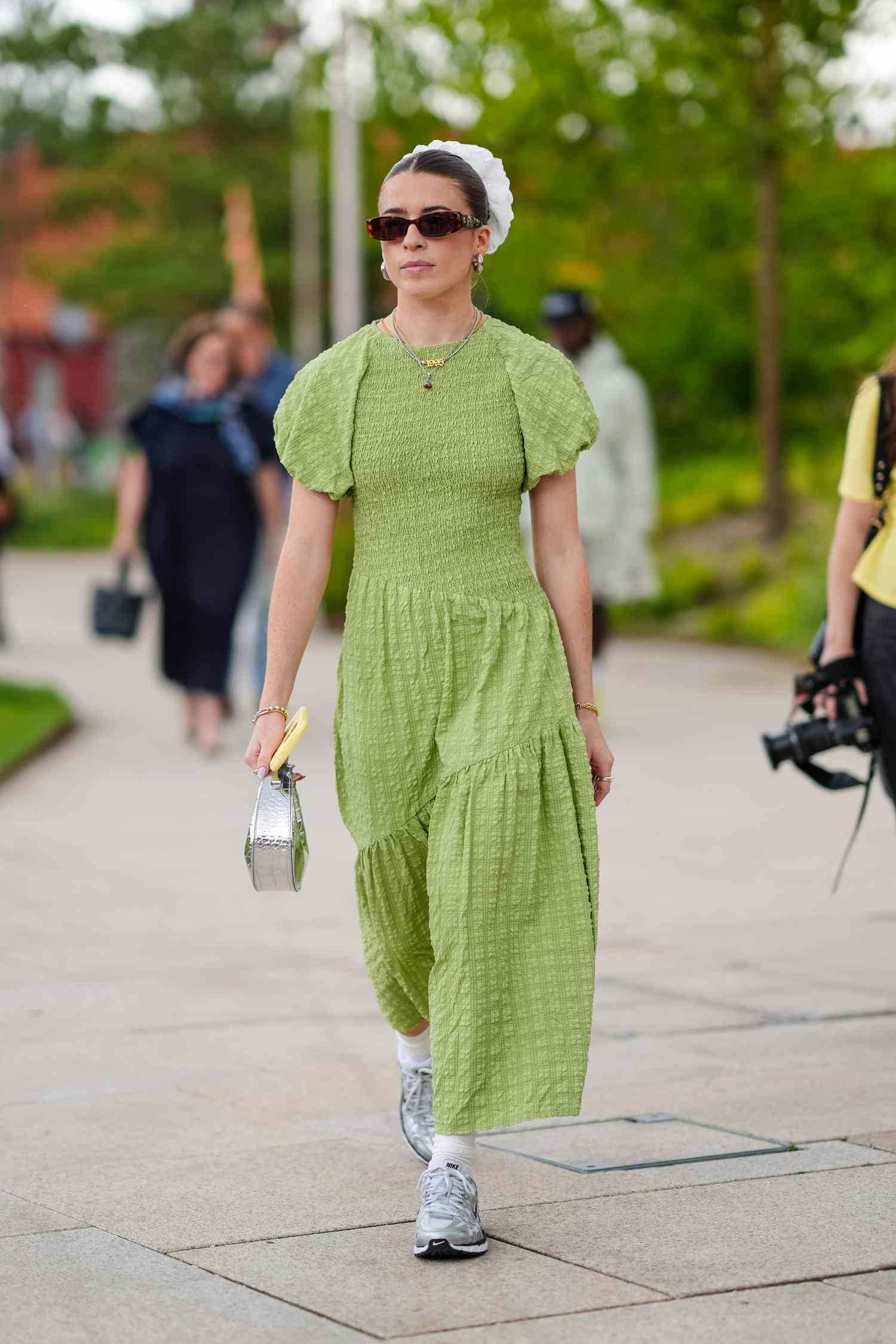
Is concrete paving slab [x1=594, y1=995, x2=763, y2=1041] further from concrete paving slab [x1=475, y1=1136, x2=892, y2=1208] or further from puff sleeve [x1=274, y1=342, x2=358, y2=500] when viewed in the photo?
puff sleeve [x1=274, y1=342, x2=358, y2=500]

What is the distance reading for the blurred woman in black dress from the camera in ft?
35.5

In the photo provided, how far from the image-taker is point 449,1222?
3773 millimetres

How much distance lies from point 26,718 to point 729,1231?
27.6 ft

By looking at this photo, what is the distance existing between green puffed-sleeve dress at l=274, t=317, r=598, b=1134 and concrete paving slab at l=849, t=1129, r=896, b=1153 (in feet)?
2.62

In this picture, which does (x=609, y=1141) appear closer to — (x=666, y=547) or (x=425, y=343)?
(x=425, y=343)

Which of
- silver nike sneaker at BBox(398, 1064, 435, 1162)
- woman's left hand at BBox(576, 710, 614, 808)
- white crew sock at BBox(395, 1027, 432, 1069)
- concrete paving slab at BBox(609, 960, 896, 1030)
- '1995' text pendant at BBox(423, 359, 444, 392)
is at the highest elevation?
'1995' text pendant at BBox(423, 359, 444, 392)

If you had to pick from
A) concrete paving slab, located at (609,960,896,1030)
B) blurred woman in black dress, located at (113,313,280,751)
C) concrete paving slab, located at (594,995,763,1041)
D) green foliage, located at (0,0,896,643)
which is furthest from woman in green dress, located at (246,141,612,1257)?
green foliage, located at (0,0,896,643)

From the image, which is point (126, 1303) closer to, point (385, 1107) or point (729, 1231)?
point (729, 1231)

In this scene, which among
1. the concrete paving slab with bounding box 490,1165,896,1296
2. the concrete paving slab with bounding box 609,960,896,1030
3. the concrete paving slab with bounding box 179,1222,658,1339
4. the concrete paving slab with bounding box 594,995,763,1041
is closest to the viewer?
the concrete paving slab with bounding box 179,1222,658,1339

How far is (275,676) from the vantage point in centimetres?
412

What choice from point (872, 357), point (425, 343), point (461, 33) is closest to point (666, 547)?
point (872, 357)

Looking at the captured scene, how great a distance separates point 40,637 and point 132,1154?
45.9 ft

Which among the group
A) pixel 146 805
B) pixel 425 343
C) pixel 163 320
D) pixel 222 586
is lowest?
pixel 146 805

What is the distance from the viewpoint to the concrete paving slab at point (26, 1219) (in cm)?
394
